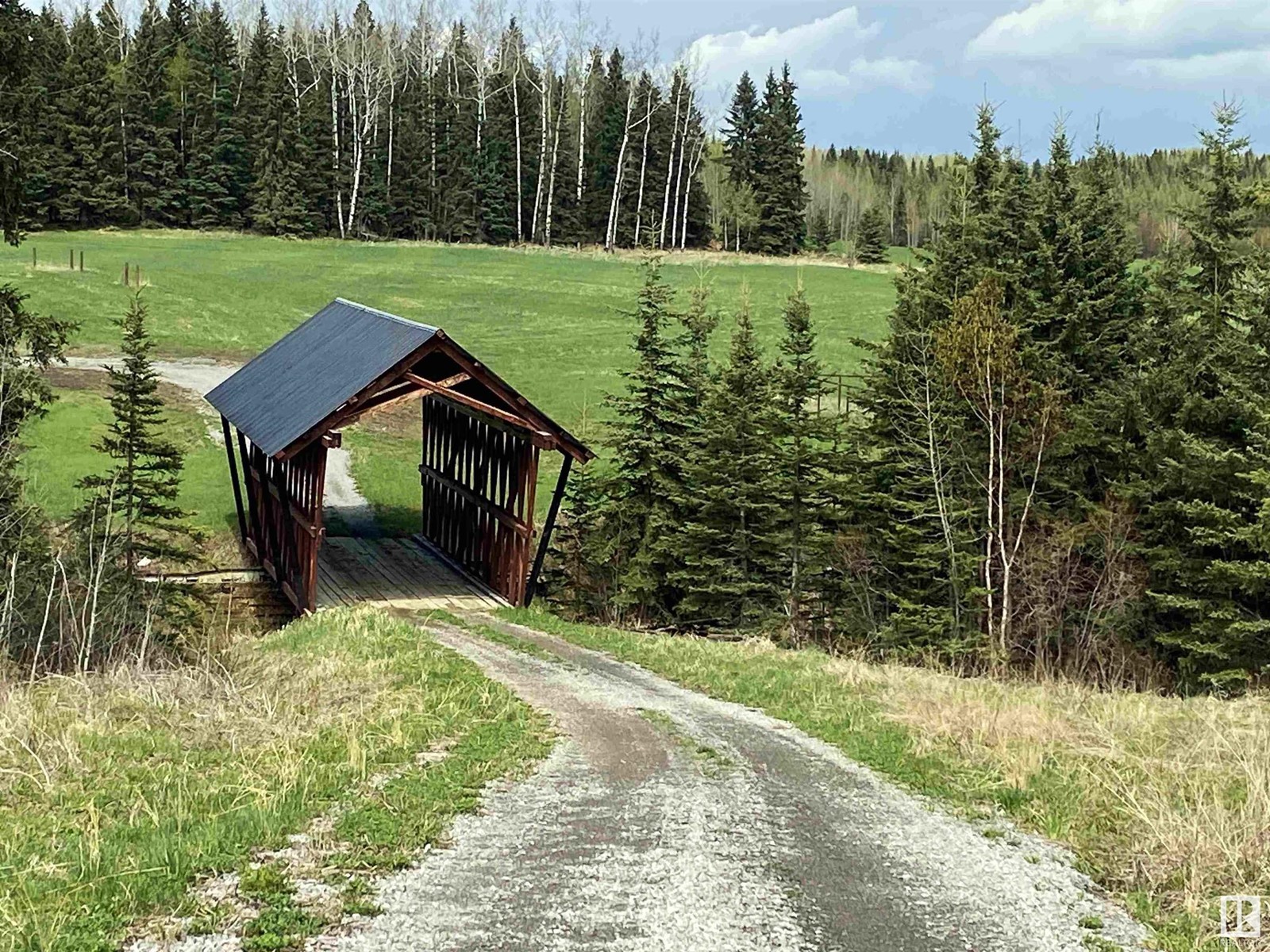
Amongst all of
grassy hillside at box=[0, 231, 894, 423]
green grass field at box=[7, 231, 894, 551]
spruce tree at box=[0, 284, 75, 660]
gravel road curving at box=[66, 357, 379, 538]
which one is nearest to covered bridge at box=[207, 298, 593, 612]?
gravel road curving at box=[66, 357, 379, 538]

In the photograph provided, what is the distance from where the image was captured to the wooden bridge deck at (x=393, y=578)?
19219 mm

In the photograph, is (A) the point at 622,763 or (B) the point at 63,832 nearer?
(B) the point at 63,832

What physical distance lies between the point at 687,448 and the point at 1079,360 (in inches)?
420

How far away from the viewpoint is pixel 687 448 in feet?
79.5

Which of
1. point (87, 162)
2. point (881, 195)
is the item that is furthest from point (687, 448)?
point (881, 195)

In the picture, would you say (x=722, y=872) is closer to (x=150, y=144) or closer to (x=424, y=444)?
(x=424, y=444)

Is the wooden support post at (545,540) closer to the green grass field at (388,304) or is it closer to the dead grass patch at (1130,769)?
the green grass field at (388,304)

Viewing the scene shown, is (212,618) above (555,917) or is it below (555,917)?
below

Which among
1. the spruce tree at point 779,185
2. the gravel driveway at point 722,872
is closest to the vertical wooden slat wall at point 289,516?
the gravel driveway at point 722,872

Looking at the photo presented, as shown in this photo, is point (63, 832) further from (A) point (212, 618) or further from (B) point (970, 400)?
(B) point (970, 400)

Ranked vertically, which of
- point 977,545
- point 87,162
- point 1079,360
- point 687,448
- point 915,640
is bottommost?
point 915,640

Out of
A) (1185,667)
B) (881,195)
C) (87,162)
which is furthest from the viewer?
(881,195)

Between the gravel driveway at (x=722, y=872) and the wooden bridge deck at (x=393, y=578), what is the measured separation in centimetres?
992

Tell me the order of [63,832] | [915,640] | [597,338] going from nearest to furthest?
[63,832] < [915,640] < [597,338]
